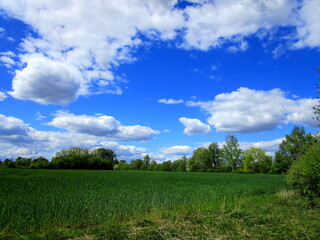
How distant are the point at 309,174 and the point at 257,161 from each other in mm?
85153

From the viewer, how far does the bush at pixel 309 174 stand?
1298 centimetres

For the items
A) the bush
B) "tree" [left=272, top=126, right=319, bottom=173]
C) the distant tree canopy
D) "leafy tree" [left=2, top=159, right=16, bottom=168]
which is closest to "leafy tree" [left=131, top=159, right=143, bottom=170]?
the distant tree canopy

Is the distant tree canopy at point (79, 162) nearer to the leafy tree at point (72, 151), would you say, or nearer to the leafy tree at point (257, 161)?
the leafy tree at point (72, 151)

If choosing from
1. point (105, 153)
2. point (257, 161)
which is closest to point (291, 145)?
point (257, 161)

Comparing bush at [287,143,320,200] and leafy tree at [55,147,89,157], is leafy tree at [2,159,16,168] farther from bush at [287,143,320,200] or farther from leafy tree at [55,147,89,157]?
bush at [287,143,320,200]

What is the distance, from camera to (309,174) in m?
13.2

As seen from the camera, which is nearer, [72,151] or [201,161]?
[201,161]

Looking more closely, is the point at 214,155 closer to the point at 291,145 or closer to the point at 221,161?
the point at 221,161

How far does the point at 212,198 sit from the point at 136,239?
29.9ft

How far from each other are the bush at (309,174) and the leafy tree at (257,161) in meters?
76.0

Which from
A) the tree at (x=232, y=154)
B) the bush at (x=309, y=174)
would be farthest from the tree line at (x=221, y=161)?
the bush at (x=309, y=174)

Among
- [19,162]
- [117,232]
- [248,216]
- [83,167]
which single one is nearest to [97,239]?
[117,232]

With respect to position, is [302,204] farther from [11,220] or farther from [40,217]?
[11,220]

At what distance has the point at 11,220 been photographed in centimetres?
755
